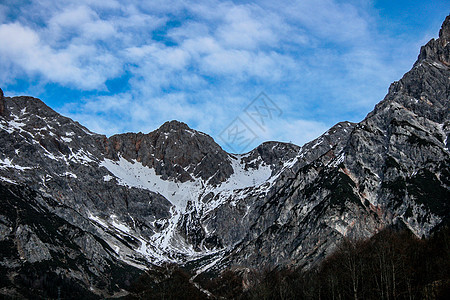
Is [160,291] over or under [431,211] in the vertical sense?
under

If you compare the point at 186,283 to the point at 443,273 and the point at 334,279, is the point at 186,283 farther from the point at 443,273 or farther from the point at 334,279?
the point at 443,273

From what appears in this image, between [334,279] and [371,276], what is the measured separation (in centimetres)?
988

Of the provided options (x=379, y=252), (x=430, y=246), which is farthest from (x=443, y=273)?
(x=430, y=246)

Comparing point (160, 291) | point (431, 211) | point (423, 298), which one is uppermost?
point (431, 211)

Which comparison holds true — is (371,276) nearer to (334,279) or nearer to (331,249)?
(334,279)

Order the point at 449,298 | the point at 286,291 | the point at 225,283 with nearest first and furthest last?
1. the point at 449,298
2. the point at 286,291
3. the point at 225,283

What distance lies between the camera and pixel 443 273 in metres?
63.9

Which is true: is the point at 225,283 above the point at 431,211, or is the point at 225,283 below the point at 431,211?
below

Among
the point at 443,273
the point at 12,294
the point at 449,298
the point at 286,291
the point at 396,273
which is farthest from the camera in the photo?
the point at 12,294

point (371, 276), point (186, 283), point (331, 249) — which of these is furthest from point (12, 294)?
point (371, 276)

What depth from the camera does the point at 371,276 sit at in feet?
237

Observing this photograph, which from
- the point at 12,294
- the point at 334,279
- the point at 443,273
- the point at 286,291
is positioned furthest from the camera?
the point at 12,294

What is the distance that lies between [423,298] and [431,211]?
152 meters

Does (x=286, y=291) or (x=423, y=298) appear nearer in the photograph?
(x=423, y=298)
